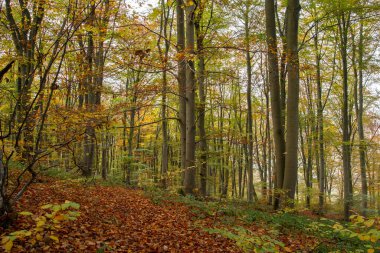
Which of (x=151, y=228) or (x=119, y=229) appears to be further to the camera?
(x=151, y=228)

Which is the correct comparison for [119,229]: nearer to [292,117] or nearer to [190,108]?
[190,108]

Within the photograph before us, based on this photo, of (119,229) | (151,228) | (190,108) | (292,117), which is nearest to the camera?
(119,229)

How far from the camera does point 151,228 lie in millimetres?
6004

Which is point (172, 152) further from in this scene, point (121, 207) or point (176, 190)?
point (121, 207)

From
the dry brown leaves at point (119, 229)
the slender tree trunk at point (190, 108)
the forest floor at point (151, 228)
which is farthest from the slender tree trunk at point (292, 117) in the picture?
the dry brown leaves at point (119, 229)

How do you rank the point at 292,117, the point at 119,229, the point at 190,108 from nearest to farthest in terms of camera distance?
1. the point at 119,229
2. the point at 292,117
3. the point at 190,108

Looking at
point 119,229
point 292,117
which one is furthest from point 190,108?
point 119,229

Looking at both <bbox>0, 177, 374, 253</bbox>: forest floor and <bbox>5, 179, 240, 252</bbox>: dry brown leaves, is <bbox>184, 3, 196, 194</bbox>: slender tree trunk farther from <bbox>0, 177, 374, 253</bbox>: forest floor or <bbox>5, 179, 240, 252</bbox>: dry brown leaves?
<bbox>5, 179, 240, 252</bbox>: dry brown leaves

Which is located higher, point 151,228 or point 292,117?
point 292,117

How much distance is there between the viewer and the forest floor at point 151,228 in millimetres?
4012

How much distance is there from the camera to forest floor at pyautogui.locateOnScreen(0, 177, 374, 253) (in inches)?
158

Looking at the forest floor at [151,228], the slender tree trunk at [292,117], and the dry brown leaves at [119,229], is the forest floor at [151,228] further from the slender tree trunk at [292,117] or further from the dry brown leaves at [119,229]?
the slender tree trunk at [292,117]

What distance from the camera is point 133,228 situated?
577 centimetres

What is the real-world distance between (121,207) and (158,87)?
4.28m
